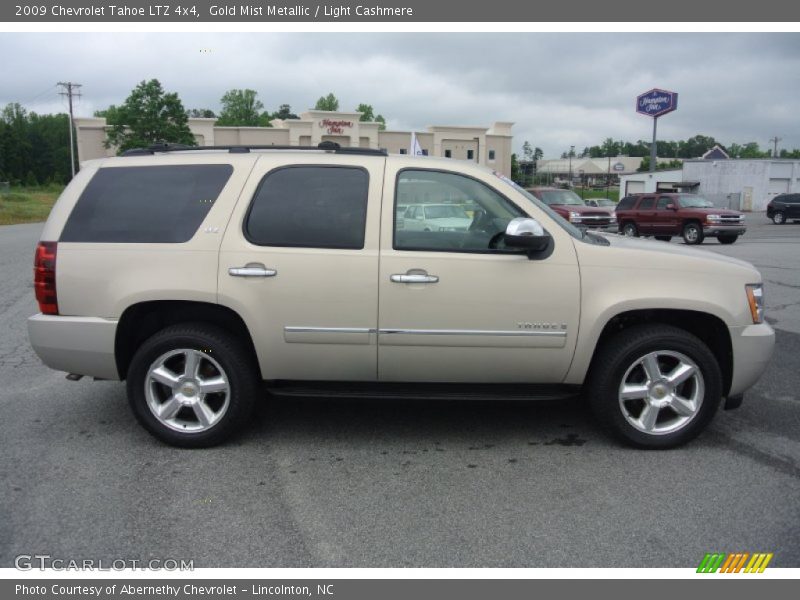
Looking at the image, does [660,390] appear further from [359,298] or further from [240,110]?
[240,110]

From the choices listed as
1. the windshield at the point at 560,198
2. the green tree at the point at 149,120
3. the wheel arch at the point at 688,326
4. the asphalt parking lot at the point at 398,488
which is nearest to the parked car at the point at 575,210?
the windshield at the point at 560,198

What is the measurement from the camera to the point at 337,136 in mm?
70125

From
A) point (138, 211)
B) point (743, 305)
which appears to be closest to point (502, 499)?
point (743, 305)

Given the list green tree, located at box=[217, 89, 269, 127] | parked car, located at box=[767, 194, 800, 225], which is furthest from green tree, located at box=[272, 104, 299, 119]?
parked car, located at box=[767, 194, 800, 225]

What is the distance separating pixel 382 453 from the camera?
4391mm

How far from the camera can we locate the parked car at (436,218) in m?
4.33

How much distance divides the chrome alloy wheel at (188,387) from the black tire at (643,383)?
2.46m

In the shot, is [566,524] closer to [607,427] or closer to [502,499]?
[502,499]

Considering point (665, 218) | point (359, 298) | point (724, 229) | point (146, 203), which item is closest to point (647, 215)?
point (665, 218)

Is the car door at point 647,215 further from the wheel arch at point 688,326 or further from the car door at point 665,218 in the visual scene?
the wheel arch at point 688,326

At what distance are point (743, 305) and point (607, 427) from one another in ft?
3.87

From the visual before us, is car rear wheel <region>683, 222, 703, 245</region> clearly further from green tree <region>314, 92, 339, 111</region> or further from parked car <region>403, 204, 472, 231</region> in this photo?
green tree <region>314, 92, 339, 111</region>

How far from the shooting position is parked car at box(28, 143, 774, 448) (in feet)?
13.9

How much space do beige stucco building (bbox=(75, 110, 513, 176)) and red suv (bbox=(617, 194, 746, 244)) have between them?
44.0 metres
